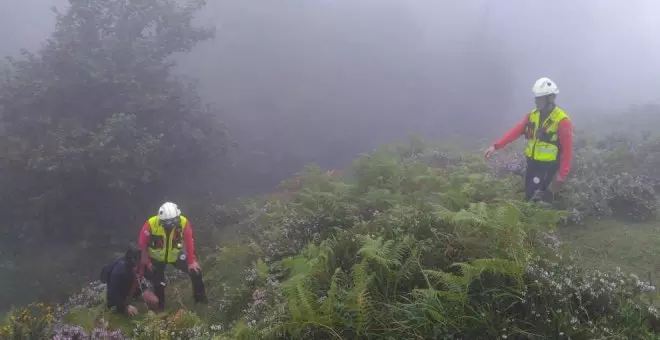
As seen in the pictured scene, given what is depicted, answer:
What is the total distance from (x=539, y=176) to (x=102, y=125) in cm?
1283

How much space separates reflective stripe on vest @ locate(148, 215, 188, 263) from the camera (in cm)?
775

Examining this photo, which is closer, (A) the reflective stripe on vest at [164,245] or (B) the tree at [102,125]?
(A) the reflective stripe on vest at [164,245]

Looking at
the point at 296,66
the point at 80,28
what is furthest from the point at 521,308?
the point at 296,66

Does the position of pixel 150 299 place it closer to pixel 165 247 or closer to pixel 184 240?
pixel 165 247

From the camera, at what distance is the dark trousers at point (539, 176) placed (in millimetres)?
7805

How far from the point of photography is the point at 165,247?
308 inches

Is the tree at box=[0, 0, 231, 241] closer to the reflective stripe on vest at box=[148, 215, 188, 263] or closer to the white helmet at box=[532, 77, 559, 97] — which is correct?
the reflective stripe on vest at box=[148, 215, 188, 263]

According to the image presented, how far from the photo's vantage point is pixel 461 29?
39594mm

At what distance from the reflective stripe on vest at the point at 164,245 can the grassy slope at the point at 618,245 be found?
19.1 ft

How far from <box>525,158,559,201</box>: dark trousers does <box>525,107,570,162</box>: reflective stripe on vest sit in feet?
0.34

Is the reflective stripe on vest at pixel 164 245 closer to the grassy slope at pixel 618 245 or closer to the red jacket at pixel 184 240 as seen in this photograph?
the red jacket at pixel 184 240

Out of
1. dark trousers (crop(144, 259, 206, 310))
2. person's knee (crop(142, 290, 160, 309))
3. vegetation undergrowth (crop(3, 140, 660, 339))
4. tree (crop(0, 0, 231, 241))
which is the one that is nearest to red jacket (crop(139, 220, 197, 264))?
dark trousers (crop(144, 259, 206, 310))

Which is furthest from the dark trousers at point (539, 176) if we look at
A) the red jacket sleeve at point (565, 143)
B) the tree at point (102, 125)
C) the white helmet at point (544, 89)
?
the tree at point (102, 125)

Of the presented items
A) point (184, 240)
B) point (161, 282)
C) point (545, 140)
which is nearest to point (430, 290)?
point (545, 140)
